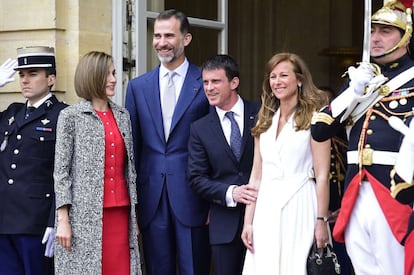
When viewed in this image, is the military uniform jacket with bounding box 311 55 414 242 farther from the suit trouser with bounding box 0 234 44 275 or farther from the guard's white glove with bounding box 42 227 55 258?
the suit trouser with bounding box 0 234 44 275

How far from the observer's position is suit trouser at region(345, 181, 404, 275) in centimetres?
390

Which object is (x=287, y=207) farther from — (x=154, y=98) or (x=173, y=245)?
(x=154, y=98)

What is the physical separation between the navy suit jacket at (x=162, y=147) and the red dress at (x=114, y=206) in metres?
0.21

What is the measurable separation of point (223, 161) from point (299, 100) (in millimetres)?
521

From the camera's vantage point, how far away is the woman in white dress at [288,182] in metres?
4.34

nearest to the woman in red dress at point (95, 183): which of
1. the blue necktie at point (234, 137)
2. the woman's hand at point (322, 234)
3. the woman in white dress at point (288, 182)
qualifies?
the blue necktie at point (234, 137)

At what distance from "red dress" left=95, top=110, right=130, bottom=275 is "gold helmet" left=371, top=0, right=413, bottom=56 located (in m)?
1.44

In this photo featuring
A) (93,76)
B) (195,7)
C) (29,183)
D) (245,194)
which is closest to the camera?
(245,194)

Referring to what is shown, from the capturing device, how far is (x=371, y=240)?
396 centimetres

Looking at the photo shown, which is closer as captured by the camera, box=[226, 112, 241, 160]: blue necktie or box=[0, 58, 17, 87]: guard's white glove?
box=[226, 112, 241, 160]: blue necktie

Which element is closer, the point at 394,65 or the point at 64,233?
the point at 394,65

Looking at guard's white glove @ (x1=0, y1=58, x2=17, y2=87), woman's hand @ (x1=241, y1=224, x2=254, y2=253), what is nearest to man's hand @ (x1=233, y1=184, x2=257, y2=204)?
woman's hand @ (x1=241, y1=224, x2=254, y2=253)

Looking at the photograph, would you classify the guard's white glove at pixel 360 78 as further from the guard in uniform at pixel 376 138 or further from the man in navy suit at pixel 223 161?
the man in navy suit at pixel 223 161

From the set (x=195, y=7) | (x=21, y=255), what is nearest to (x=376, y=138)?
(x=21, y=255)
